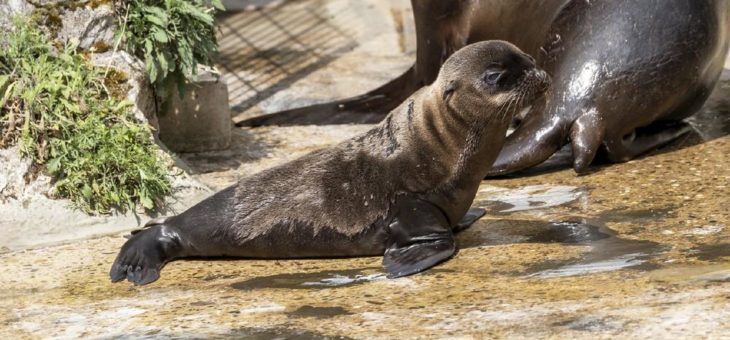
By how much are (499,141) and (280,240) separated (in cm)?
105

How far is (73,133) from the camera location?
21.2 ft

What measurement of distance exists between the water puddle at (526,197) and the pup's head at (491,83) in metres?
0.85

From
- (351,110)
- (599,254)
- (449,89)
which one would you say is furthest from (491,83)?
(351,110)

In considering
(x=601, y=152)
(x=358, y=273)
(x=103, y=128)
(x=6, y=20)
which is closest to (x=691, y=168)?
(x=601, y=152)

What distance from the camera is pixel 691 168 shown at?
6.69 meters

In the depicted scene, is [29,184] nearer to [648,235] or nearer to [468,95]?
[468,95]

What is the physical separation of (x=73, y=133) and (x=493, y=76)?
2.27 m

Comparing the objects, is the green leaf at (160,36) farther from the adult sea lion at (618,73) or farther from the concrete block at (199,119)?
the adult sea lion at (618,73)

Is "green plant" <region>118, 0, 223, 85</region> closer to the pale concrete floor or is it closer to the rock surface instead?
the rock surface

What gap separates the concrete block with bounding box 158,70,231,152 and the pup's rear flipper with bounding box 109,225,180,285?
2189 millimetres

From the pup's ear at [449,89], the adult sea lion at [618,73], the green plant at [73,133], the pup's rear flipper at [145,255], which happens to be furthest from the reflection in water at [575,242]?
the green plant at [73,133]

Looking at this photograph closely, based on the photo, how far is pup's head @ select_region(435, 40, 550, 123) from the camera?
541 cm

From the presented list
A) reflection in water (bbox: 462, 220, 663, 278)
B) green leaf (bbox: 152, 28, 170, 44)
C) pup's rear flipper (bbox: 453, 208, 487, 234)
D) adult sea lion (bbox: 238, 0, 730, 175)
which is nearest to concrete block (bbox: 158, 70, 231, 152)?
green leaf (bbox: 152, 28, 170, 44)

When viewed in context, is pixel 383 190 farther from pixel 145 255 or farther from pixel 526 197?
pixel 526 197
